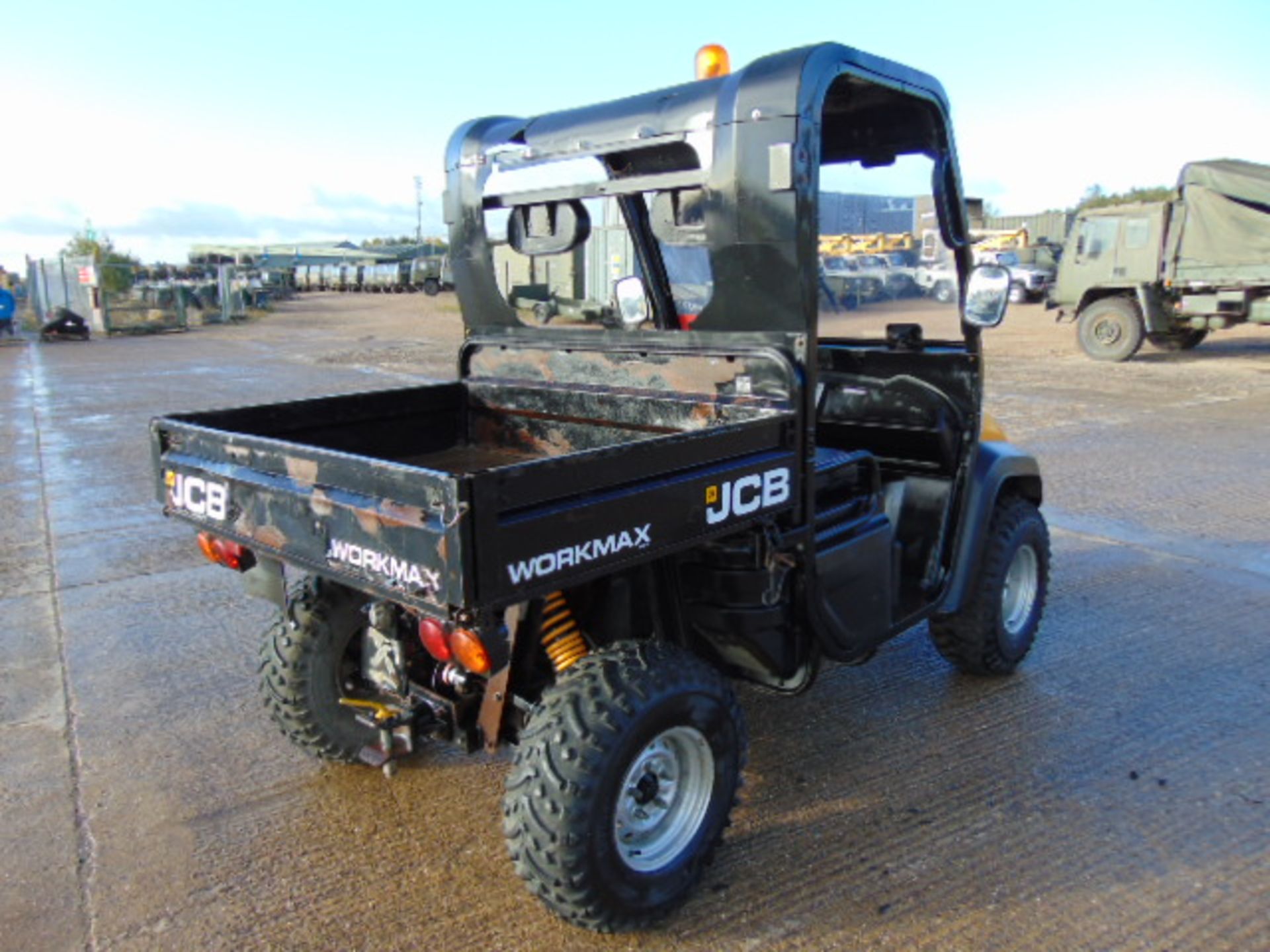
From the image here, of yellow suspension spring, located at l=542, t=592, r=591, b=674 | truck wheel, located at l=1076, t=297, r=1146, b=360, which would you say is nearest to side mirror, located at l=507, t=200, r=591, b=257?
yellow suspension spring, located at l=542, t=592, r=591, b=674

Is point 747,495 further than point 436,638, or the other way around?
point 747,495

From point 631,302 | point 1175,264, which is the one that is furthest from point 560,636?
point 1175,264

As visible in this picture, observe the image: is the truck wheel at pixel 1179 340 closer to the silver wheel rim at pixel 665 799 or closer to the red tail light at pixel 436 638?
the silver wheel rim at pixel 665 799

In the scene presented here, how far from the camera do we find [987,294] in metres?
3.47

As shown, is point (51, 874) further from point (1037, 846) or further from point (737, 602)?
point (1037, 846)

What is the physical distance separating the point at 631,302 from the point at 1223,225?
1472 centimetres

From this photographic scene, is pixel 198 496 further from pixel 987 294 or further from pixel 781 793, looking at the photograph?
pixel 987 294

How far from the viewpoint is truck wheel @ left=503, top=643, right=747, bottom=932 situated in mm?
2381

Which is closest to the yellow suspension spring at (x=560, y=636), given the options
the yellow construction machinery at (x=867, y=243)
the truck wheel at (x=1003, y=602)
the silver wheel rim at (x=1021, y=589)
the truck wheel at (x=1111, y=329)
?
the yellow construction machinery at (x=867, y=243)

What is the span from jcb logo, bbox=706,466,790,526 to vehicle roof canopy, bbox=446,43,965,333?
0.46 metres

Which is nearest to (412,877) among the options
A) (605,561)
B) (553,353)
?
(605,561)

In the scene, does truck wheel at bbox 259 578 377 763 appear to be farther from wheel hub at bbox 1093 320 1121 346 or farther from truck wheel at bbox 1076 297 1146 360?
wheel hub at bbox 1093 320 1121 346

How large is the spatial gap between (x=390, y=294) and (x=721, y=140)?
51298 mm

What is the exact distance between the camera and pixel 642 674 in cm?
250
